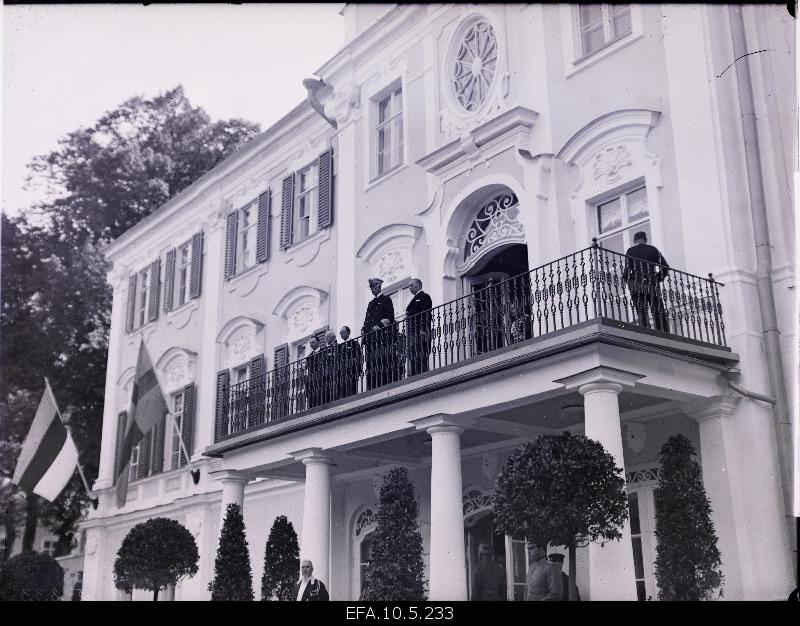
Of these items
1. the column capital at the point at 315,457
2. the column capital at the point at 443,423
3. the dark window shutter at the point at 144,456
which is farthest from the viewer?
the dark window shutter at the point at 144,456

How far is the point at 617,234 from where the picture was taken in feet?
39.6

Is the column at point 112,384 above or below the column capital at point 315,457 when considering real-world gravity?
above

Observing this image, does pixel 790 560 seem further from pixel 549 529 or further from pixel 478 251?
pixel 478 251

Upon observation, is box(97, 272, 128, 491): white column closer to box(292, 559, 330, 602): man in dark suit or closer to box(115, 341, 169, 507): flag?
box(115, 341, 169, 507): flag

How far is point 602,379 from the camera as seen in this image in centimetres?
961

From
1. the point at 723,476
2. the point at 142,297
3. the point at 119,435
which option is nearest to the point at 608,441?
the point at 723,476

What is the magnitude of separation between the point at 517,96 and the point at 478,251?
85.3 inches

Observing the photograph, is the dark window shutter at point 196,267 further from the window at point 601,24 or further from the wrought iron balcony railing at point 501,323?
the window at point 601,24

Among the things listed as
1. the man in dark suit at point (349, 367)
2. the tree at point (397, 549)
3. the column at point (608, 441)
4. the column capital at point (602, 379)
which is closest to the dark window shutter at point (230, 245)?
the man in dark suit at point (349, 367)

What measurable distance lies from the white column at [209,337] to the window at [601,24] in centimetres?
983

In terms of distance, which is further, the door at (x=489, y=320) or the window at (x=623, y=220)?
the window at (x=623, y=220)

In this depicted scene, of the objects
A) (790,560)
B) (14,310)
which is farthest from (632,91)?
(14,310)

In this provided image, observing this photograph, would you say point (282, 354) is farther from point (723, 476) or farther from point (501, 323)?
point (723, 476)

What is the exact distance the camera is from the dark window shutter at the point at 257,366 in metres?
18.2
